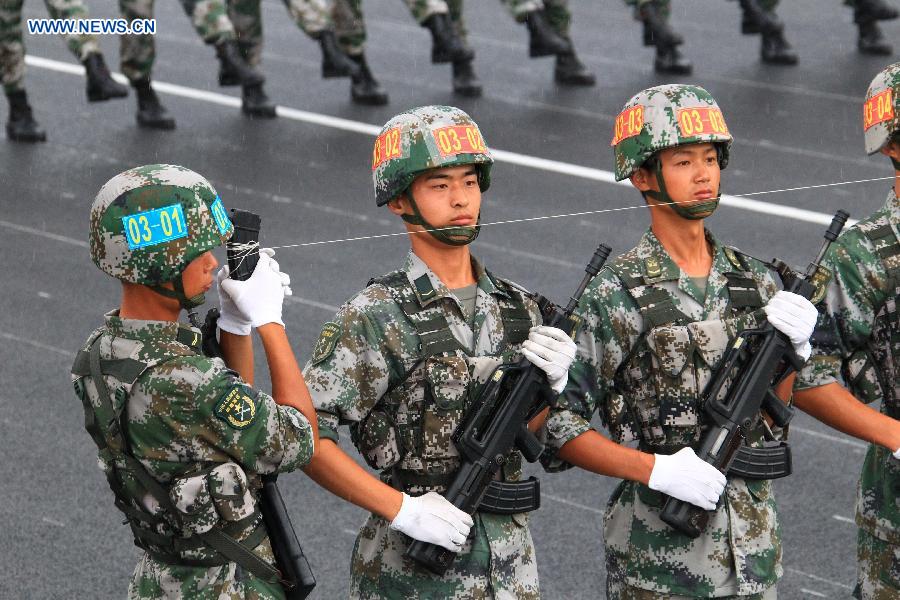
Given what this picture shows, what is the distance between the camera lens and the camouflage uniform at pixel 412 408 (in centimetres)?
470

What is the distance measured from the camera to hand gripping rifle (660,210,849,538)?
495 cm

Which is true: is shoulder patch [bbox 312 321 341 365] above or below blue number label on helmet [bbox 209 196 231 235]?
below

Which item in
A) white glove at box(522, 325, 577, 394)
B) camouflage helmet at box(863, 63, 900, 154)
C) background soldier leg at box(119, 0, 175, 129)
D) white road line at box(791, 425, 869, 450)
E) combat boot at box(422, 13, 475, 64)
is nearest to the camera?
white glove at box(522, 325, 577, 394)

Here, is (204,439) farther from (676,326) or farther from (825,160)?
(825,160)

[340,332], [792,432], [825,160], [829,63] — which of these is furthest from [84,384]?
[829,63]

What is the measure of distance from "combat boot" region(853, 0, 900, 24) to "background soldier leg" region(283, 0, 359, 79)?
4.48 meters

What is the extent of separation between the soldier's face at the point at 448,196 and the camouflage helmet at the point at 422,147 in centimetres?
3

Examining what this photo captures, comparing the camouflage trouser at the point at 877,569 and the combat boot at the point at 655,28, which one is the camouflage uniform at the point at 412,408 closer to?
the camouflage trouser at the point at 877,569

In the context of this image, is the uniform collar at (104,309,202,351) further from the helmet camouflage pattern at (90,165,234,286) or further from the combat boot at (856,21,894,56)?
the combat boot at (856,21,894,56)

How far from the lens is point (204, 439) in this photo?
428 cm

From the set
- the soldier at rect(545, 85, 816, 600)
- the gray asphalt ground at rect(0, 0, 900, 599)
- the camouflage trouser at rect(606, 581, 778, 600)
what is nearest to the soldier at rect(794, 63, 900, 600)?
the soldier at rect(545, 85, 816, 600)

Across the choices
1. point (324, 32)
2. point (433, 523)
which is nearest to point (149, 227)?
point (433, 523)

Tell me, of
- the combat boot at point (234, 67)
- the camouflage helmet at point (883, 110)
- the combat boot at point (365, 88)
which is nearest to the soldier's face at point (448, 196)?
the camouflage helmet at point (883, 110)

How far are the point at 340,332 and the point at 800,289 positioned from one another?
4.67ft
